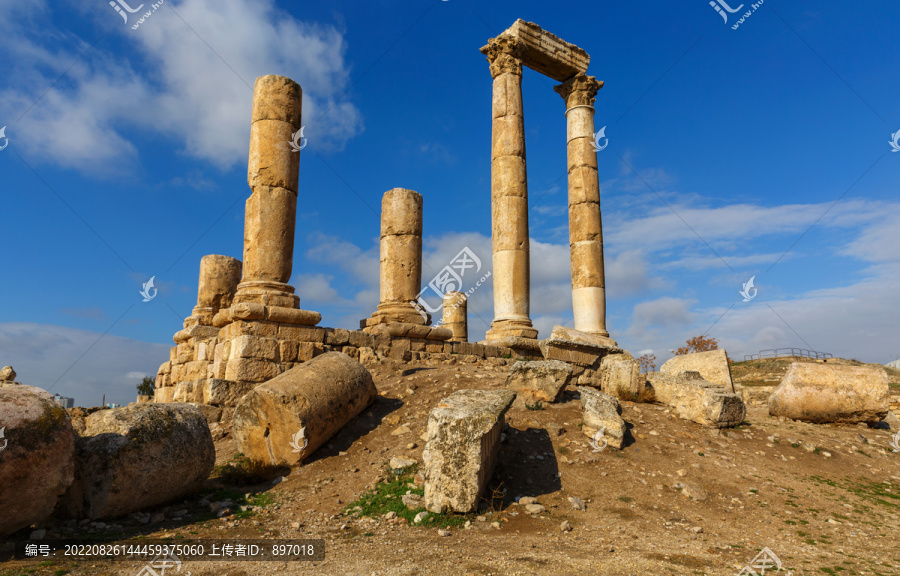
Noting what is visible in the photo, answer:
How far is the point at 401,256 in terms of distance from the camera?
12.6m

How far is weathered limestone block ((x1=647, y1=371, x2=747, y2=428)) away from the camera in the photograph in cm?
763

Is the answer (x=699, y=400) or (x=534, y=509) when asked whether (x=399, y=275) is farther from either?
(x=534, y=509)

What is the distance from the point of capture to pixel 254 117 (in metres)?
10.4

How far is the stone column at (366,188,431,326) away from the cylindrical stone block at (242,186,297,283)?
2.89 m

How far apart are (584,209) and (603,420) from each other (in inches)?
384

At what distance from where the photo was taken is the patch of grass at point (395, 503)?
190 inches

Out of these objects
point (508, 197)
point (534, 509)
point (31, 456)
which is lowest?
point (534, 509)

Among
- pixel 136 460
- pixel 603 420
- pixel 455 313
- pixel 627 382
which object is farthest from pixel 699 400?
pixel 455 313

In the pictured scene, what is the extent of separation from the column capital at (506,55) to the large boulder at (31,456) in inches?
518

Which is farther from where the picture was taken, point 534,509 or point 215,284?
point 215,284

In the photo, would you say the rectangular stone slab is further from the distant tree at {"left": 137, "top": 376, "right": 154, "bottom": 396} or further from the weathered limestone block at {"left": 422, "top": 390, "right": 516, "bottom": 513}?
the distant tree at {"left": 137, "top": 376, "right": 154, "bottom": 396}

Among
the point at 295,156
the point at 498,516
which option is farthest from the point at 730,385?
the point at 295,156

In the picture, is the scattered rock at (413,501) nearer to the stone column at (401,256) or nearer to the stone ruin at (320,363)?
the stone ruin at (320,363)

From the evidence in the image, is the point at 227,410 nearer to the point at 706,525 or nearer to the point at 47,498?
the point at 47,498
